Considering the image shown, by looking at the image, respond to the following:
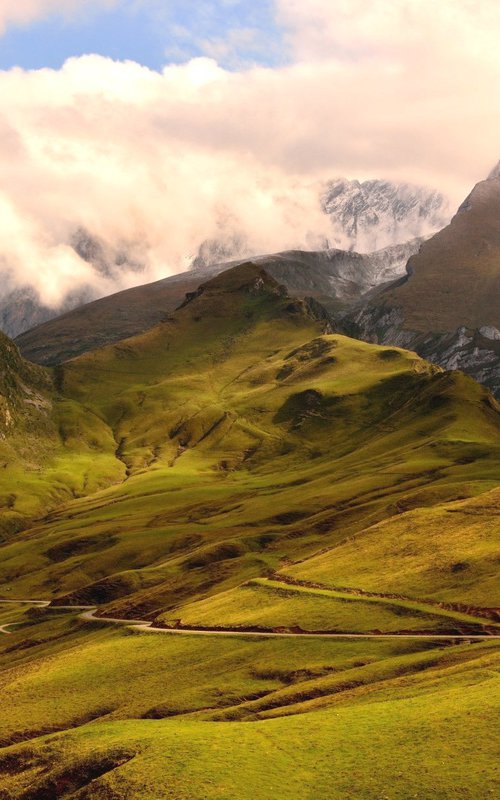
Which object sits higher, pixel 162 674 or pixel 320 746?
pixel 320 746

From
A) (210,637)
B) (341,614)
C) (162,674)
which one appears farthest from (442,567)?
(162,674)

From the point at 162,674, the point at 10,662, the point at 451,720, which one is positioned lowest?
the point at 10,662

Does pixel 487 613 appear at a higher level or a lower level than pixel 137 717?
lower

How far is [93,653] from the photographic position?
128375mm

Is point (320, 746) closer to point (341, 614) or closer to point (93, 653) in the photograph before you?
point (341, 614)

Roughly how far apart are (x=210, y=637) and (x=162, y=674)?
1334 cm

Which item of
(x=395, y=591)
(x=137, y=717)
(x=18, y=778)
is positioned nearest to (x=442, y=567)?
(x=395, y=591)

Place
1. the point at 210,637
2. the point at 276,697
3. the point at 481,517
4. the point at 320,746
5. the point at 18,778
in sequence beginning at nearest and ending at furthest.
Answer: the point at 320,746 → the point at 18,778 → the point at 276,697 → the point at 210,637 → the point at 481,517

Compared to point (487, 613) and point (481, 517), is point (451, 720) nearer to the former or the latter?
point (487, 613)

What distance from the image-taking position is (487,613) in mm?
113875

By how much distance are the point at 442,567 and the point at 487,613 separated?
2197 cm

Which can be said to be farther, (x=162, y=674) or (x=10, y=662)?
(x=10, y=662)

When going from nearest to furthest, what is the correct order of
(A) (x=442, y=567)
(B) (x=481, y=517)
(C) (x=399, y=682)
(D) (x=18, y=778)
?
(D) (x=18, y=778) → (C) (x=399, y=682) → (A) (x=442, y=567) → (B) (x=481, y=517)

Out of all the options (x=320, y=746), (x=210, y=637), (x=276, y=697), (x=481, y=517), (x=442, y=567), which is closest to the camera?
(x=320, y=746)
